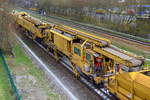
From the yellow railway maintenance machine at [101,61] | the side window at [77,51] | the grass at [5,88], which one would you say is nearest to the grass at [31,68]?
the grass at [5,88]

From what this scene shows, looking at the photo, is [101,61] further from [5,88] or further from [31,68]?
[31,68]

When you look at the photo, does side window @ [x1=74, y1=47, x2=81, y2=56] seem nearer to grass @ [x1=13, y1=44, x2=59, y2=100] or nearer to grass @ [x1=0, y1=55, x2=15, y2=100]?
grass @ [x1=13, y1=44, x2=59, y2=100]

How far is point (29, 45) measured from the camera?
88.3 feet

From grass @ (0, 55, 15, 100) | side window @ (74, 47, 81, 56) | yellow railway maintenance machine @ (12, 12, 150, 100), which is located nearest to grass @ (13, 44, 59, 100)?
grass @ (0, 55, 15, 100)

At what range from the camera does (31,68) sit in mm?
18547

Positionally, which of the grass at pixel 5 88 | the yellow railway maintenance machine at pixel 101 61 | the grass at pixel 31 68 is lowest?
the grass at pixel 5 88

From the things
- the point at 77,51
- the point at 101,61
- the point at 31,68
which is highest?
the point at 77,51

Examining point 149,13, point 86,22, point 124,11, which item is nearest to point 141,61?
point 149,13

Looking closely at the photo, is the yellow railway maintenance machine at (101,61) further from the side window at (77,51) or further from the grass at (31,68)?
the grass at (31,68)

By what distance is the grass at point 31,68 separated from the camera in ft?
46.1

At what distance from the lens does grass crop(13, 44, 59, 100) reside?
46.1 feet

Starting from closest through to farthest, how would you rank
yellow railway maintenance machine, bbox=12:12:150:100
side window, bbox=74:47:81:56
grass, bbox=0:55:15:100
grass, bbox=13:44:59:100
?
yellow railway maintenance machine, bbox=12:12:150:100 < grass, bbox=0:55:15:100 < grass, bbox=13:44:59:100 < side window, bbox=74:47:81:56

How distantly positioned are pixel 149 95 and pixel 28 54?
16.1m

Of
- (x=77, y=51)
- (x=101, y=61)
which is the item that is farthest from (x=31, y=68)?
(x=101, y=61)
